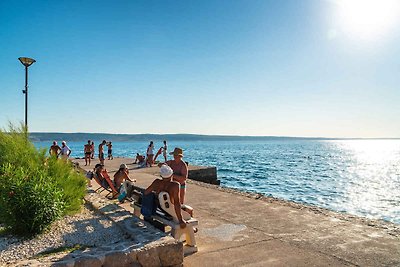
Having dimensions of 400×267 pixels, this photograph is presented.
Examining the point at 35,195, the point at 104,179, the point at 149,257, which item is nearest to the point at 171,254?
the point at 149,257

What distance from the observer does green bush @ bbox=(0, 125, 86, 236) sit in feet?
17.2

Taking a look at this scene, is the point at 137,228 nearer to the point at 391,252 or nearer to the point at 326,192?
the point at 391,252

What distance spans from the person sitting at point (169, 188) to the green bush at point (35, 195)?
61.0 inches

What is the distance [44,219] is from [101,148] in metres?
15.7

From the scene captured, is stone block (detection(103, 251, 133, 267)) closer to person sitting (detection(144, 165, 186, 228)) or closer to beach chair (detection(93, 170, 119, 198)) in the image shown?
person sitting (detection(144, 165, 186, 228))

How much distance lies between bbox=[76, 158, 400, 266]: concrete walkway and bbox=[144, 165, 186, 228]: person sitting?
682 mm

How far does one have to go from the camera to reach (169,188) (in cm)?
537

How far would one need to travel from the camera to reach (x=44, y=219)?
535 centimetres

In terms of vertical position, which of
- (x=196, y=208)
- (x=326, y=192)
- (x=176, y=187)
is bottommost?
(x=326, y=192)

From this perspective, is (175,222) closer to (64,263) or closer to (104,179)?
(64,263)

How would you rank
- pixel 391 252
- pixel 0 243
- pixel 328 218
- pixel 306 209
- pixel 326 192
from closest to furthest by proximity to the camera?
1. pixel 0 243
2. pixel 391 252
3. pixel 328 218
4. pixel 306 209
5. pixel 326 192

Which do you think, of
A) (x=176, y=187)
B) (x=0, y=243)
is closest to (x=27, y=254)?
(x=0, y=243)

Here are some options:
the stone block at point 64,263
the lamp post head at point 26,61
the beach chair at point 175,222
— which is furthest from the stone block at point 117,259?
the lamp post head at point 26,61

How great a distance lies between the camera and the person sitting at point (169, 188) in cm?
519
